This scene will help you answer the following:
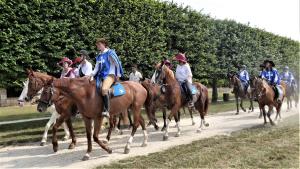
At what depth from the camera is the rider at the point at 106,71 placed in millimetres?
10023

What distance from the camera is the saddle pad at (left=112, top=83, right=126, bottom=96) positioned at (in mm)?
10548

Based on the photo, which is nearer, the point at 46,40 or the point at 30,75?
the point at 30,75

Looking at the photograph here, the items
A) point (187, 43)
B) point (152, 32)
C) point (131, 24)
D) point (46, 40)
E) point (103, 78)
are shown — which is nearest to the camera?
point (103, 78)

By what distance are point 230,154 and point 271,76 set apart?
27.0 feet

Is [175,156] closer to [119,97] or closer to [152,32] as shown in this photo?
[119,97]

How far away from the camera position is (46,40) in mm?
16500

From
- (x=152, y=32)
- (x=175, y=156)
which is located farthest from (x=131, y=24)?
(x=175, y=156)

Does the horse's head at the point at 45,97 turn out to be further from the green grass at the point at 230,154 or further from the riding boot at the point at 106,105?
the green grass at the point at 230,154

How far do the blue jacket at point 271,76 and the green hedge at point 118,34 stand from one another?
666 cm

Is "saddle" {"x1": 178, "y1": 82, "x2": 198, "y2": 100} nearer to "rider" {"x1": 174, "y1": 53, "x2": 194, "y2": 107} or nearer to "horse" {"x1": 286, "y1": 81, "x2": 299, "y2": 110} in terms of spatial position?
"rider" {"x1": 174, "y1": 53, "x2": 194, "y2": 107}

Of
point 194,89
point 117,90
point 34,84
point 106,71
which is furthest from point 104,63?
point 194,89

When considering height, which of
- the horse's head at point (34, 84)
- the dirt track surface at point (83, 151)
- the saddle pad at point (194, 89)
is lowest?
the dirt track surface at point (83, 151)

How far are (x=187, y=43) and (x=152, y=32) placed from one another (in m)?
3.54

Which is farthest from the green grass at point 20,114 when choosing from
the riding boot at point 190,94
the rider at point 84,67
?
the riding boot at point 190,94
